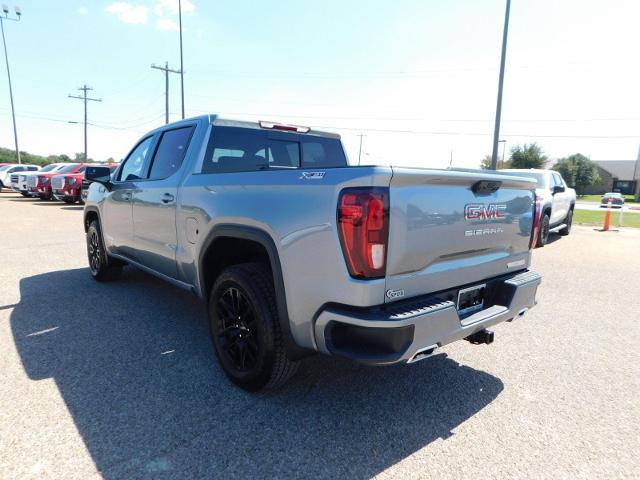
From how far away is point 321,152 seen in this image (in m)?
4.57

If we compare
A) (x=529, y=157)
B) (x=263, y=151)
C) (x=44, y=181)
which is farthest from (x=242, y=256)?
(x=529, y=157)

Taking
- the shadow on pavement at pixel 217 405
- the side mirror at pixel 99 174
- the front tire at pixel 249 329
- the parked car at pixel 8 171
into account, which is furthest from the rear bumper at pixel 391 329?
the parked car at pixel 8 171

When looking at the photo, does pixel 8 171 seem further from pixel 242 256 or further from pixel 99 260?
pixel 242 256

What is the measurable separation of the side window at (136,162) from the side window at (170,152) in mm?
319

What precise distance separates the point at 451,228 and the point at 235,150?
2.14 metres

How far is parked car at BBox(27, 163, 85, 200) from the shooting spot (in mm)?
18938

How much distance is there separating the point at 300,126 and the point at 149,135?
5.33ft

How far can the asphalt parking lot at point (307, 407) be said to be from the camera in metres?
2.21

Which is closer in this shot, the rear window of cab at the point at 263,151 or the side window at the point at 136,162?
the rear window of cab at the point at 263,151

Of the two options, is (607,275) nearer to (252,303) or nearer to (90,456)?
(252,303)

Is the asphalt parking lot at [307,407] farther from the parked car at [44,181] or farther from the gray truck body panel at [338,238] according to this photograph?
the parked car at [44,181]

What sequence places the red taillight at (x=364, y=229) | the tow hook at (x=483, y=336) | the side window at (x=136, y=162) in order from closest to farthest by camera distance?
1. the red taillight at (x=364, y=229)
2. the tow hook at (x=483, y=336)
3. the side window at (x=136, y=162)

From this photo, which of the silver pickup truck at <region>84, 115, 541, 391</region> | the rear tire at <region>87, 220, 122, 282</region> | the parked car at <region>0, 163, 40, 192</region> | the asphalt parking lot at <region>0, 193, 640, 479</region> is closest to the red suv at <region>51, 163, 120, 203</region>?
the parked car at <region>0, 163, 40, 192</region>

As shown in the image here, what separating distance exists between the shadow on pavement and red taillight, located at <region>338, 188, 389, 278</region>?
102 centimetres
